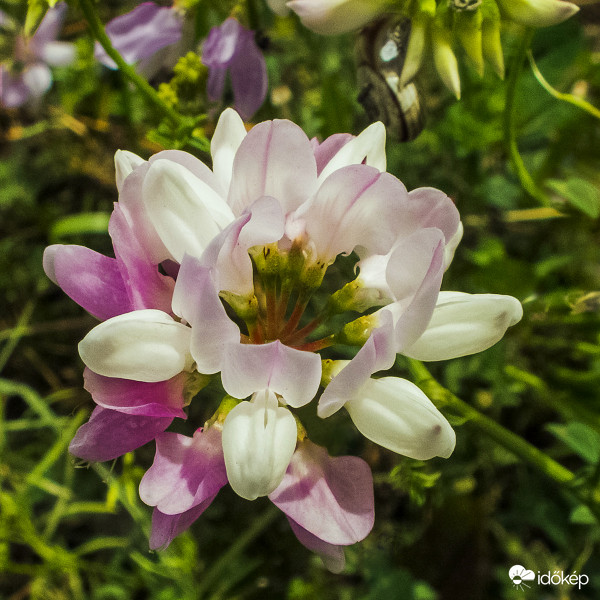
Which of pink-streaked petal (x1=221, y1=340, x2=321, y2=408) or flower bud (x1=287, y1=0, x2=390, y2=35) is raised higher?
flower bud (x1=287, y1=0, x2=390, y2=35)

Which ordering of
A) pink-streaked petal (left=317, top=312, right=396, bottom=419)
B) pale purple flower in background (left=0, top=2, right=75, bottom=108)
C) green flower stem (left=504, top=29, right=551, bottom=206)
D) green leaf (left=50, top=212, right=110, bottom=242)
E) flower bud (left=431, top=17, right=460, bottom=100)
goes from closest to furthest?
pink-streaked petal (left=317, top=312, right=396, bottom=419), flower bud (left=431, top=17, right=460, bottom=100), green flower stem (left=504, top=29, right=551, bottom=206), green leaf (left=50, top=212, right=110, bottom=242), pale purple flower in background (left=0, top=2, right=75, bottom=108)

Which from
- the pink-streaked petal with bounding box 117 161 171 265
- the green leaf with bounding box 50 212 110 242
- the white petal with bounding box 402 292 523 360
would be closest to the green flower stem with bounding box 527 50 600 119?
the white petal with bounding box 402 292 523 360

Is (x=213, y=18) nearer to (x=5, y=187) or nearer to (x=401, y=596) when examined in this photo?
(x=5, y=187)

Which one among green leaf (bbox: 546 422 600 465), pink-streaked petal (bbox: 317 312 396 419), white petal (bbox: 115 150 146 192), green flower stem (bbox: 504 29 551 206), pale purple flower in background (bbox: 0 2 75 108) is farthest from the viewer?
pale purple flower in background (bbox: 0 2 75 108)

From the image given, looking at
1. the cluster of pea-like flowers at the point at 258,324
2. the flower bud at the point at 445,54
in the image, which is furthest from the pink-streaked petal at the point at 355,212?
the flower bud at the point at 445,54

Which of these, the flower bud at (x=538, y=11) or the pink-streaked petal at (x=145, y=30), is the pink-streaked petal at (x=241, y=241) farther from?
the pink-streaked petal at (x=145, y=30)

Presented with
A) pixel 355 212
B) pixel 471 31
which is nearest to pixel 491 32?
pixel 471 31

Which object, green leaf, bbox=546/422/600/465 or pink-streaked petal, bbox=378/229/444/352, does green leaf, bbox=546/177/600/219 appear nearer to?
green leaf, bbox=546/422/600/465

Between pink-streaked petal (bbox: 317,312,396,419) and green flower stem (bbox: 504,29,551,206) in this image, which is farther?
green flower stem (bbox: 504,29,551,206)
